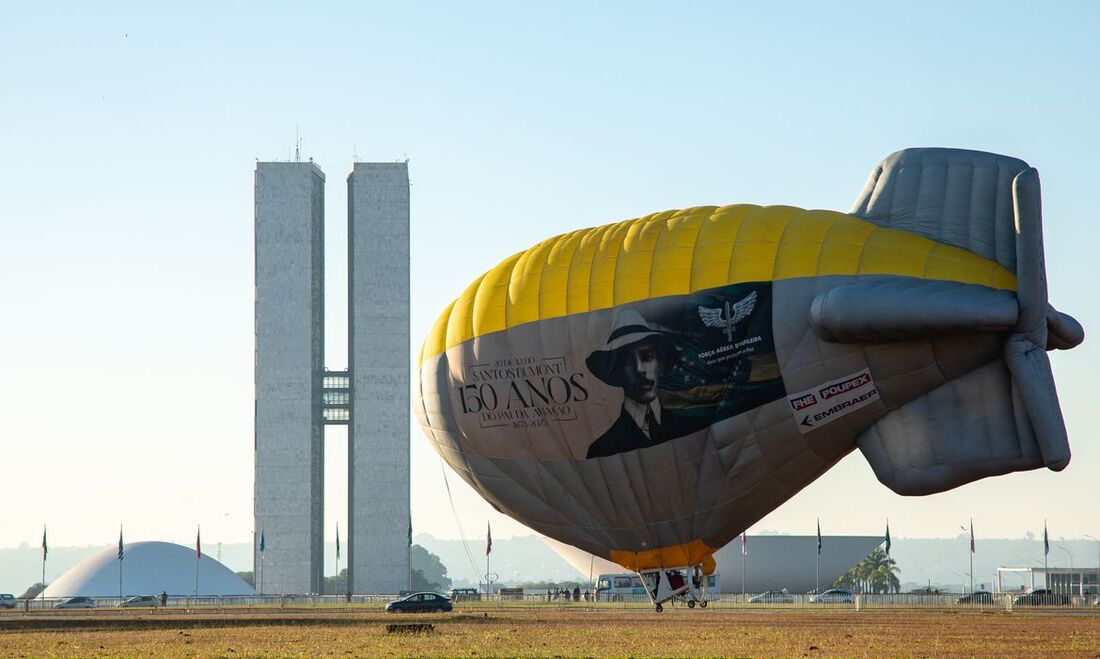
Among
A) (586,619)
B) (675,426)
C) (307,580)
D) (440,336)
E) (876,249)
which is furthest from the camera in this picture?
(307,580)

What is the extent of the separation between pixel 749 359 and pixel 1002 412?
21.4 ft

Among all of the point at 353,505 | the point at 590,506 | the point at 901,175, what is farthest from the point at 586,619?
the point at 353,505

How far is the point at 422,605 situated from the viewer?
244ft

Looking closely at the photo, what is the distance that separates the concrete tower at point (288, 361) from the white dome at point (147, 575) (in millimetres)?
7138

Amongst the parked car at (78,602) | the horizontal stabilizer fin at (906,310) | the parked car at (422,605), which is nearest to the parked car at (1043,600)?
the parked car at (422,605)

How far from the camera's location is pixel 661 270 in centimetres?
4116

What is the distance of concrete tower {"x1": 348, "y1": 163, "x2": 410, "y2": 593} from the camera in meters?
176

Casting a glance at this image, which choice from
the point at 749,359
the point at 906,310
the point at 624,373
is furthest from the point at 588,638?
the point at 906,310

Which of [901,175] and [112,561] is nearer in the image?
[901,175]

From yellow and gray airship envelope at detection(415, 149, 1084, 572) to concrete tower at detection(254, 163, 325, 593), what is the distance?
135543mm

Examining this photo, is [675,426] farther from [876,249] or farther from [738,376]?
[876,249]

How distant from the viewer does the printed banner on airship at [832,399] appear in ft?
126

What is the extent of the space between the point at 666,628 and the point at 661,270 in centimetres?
1190

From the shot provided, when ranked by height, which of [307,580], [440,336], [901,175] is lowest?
[307,580]
